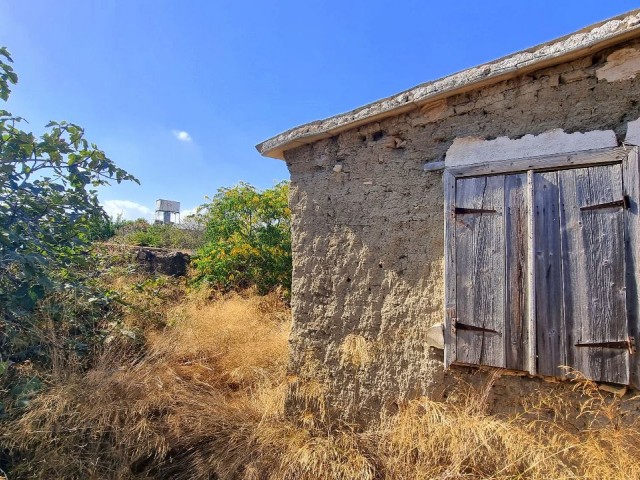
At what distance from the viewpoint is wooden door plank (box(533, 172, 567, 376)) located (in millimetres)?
2465

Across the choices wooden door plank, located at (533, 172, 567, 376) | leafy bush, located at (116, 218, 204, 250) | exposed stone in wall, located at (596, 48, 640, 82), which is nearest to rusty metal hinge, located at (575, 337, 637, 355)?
wooden door plank, located at (533, 172, 567, 376)

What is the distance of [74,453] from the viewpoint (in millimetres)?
2871

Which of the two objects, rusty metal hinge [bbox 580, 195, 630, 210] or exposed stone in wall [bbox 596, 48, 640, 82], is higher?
exposed stone in wall [bbox 596, 48, 640, 82]

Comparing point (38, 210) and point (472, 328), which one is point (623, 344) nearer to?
point (472, 328)

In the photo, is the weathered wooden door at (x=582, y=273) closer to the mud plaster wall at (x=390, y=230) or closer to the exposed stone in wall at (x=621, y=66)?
the mud plaster wall at (x=390, y=230)

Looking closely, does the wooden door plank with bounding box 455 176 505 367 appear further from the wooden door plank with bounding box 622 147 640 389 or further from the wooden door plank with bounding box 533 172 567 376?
the wooden door plank with bounding box 622 147 640 389

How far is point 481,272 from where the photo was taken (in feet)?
9.05

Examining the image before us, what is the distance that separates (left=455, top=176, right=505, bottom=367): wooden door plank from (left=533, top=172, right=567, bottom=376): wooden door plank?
0.22 m

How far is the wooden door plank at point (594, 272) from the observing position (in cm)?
231

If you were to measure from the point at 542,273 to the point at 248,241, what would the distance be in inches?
251

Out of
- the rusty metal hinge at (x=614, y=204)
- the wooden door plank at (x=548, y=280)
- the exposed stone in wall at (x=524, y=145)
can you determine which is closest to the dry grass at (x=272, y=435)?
the wooden door plank at (x=548, y=280)

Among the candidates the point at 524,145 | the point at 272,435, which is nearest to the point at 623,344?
the point at 524,145

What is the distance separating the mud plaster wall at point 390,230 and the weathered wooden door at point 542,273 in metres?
0.22

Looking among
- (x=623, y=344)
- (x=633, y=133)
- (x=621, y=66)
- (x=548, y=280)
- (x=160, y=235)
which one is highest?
(x=621, y=66)
